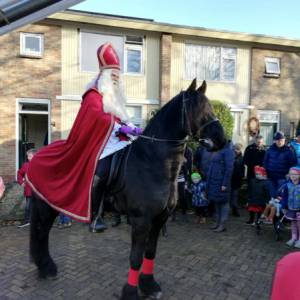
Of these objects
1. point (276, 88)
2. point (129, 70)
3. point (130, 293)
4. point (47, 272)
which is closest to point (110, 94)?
point (130, 293)

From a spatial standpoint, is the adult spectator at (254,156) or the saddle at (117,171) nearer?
the saddle at (117,171)

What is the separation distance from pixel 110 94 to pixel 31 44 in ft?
30.3

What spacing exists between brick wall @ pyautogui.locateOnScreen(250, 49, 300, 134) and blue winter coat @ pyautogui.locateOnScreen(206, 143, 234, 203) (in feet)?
28.1

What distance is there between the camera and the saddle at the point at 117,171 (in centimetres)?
343

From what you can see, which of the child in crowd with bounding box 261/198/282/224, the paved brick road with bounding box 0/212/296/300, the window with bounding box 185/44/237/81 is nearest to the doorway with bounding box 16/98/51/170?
the paved brick road with bounding box 0/212/296/300

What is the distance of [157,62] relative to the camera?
42.2ft

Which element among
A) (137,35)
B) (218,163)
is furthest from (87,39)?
(218,163)

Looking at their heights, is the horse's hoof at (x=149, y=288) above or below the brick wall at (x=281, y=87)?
below

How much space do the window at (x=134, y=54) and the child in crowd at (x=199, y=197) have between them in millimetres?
6971

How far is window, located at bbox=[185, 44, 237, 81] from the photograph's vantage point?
1341 centimetres

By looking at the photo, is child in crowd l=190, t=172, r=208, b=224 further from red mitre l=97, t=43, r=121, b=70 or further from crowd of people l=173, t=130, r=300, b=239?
red mitre l=97, t=43, r=121, b=70

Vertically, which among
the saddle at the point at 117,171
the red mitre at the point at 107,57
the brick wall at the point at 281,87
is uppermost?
the brick wall at the point at 281,87

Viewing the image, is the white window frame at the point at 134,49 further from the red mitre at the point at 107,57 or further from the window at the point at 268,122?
the red mitre at the point at 107,57

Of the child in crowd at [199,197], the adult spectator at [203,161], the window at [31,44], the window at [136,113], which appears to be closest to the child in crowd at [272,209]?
the child in crowd at [199,197]
